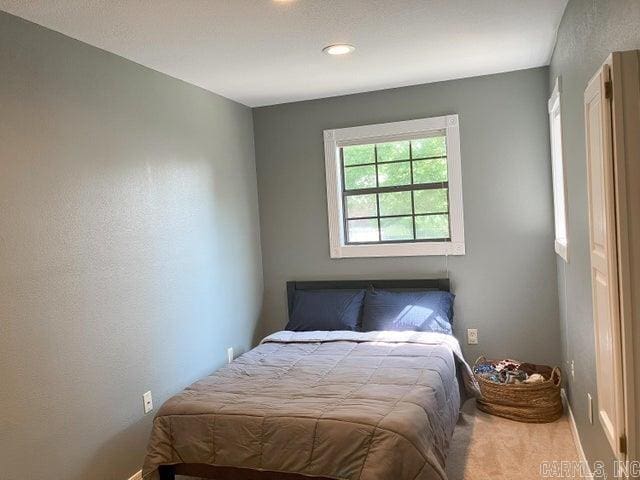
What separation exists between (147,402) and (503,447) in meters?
2.09

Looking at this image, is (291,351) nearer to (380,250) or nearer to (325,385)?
(325,385)

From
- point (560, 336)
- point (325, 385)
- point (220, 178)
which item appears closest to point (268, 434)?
A: point (325, 385)

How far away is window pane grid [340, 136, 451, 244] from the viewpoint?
424 centimetres

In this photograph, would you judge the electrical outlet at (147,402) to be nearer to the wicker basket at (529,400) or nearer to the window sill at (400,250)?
the window sill at (400,250)

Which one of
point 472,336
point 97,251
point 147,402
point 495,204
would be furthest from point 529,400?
point 97,251

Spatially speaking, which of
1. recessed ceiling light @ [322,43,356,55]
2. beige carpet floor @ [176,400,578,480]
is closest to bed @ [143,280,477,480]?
beige carpet floor @ [176,400,578,480]

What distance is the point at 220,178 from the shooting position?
4.10 meters

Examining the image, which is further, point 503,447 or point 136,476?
point 503,447

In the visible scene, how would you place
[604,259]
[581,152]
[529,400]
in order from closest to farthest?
[604,259] < [581,152] < [529,400]

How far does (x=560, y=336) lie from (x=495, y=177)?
4.09ft

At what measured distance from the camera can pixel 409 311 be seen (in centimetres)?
395

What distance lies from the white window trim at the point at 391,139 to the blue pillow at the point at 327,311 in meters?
0.36

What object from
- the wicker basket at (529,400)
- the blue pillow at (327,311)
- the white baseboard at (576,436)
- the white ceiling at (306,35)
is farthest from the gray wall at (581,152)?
the blue pillow at (327,311)

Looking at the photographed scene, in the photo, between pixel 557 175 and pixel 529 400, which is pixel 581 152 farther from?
pixel 529 400
